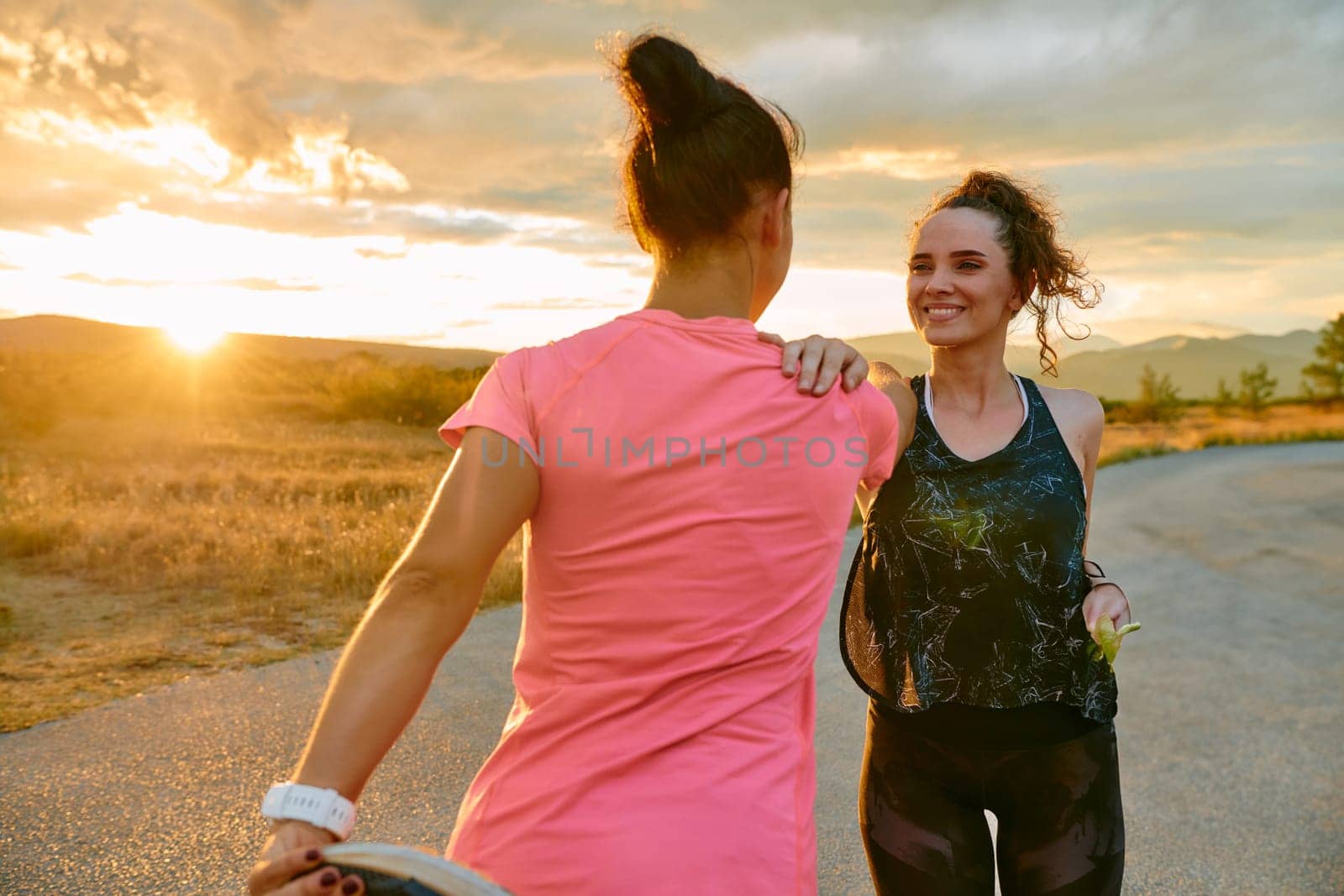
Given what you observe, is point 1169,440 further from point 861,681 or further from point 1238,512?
point 861,681

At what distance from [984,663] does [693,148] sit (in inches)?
56.4

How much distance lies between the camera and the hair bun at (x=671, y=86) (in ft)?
4.52

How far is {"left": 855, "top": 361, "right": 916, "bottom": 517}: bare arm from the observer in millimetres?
2348

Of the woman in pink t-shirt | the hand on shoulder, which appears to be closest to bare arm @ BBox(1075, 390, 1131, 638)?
the hand on shoulder

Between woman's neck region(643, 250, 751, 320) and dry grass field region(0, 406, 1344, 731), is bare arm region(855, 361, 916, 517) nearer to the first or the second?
woman's neck region(643, 250, 751, 320)

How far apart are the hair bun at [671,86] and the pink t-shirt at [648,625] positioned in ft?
1.05

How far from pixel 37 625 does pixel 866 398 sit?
258 inches

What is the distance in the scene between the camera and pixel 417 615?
1.20 meters

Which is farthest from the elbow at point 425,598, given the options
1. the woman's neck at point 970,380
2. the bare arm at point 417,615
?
the woman's neck at point 970,380

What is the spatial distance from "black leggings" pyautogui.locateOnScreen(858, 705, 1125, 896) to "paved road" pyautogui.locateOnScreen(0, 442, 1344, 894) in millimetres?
1280

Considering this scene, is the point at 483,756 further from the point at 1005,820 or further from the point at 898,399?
the point at 898,399

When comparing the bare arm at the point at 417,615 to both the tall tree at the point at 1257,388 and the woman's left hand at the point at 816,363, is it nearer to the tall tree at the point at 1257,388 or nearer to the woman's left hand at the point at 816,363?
the woman's left hand at the point at 816,363

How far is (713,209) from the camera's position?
1.38 m

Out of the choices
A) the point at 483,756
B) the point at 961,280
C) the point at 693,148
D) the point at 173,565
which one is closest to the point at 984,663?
the point at 961,280
